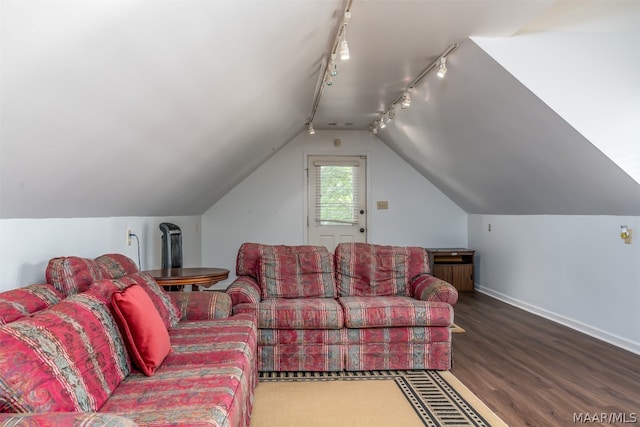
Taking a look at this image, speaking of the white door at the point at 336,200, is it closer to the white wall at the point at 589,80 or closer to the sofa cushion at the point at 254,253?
the sofa cushion at the point at 254,253

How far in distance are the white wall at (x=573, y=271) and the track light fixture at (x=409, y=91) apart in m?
1.92

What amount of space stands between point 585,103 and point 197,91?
2.65 meters

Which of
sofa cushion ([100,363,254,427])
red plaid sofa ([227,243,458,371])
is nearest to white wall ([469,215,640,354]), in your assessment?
red plaid sofa ([227,243,458,371])

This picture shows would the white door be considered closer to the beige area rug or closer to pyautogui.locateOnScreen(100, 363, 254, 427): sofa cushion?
the beige area rug

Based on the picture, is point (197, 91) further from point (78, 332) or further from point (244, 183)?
point (244, 183)

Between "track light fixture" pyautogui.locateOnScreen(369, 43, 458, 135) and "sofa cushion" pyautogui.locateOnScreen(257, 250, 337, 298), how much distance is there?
5.72ft

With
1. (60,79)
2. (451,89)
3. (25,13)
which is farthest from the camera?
(451,89)

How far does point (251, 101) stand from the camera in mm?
3588

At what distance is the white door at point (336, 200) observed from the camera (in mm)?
7258

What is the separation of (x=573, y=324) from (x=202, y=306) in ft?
11.4

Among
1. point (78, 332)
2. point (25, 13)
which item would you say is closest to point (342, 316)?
point (78, 332)

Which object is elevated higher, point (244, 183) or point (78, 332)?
point (244, 183)

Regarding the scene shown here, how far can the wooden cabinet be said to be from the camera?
6.68 metres

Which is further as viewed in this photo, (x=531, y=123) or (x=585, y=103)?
(x=531, y=123)
